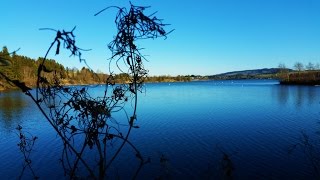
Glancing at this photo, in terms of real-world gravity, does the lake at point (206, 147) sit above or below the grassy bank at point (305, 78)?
below

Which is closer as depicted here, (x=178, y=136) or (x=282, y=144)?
(x=282, y=144)

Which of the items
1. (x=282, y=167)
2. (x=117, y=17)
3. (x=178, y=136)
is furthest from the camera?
(x=178, y=136)

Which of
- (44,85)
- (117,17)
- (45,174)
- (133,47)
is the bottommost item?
(45,174)

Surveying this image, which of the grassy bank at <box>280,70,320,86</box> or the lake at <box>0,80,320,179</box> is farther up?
the grassy bank at <box>280,70,320,86</box>

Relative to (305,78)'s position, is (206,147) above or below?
below

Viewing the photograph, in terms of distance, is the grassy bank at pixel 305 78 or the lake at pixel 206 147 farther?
the grassy bank at pixel 305 78

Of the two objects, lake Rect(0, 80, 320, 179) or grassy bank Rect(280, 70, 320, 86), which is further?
grassy bank Rect(280, 70, 320, 86)

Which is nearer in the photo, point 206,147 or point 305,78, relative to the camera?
point 206,147

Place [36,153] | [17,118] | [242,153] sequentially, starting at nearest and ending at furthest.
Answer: [242,153] < [36,153] < [17,118]

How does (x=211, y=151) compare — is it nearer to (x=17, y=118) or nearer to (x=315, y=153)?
(x=315, y=153)

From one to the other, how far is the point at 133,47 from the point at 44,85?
71 centimetres

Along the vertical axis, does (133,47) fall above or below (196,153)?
above

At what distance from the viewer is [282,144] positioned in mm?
20500

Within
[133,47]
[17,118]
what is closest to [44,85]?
[133,47]
